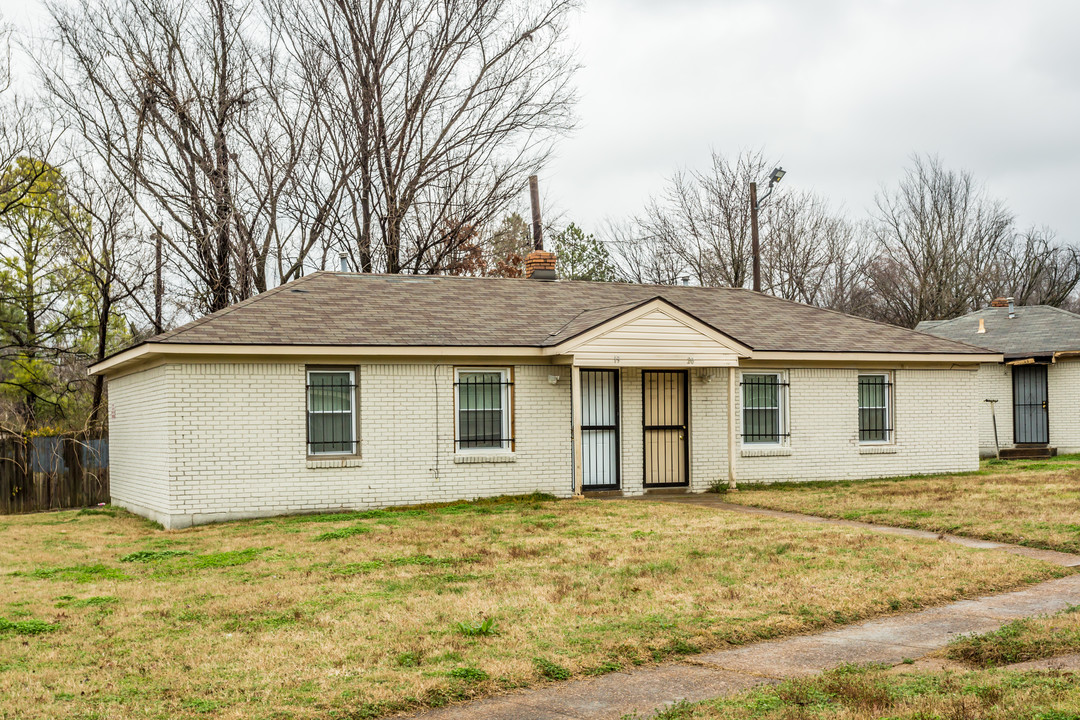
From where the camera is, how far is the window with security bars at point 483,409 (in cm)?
1661

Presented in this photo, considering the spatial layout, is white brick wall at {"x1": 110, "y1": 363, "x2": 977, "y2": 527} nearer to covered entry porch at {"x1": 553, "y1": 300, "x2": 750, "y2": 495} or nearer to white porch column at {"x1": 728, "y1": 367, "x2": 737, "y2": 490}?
covered entry porch at {"x1": 553, "y1": 300, "x2": 750, "y2": 495}

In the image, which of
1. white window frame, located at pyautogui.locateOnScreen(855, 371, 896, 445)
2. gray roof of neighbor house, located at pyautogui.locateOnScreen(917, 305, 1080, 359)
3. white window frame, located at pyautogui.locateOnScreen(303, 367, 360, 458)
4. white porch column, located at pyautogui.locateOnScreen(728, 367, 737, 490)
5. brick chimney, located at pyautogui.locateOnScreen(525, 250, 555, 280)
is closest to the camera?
white window frame, located at pyautogui.locateOnScreen(303, 367, 360, 458)

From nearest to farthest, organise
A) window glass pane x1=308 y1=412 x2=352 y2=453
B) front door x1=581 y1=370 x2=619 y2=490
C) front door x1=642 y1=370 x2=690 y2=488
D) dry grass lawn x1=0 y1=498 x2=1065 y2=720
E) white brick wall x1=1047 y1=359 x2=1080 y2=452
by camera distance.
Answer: dry grass lawn x1=0 y1=498 x2=1065 y2=720
window glass pane x1=308 y1=412 x2=352 y2=453
front door x1=581 y1=370 x2=619 y2=490
front door x1=642 y1=370 x2=690 y2=488
white brick wall x1=1047 y1=359 x2=1080 y2=452

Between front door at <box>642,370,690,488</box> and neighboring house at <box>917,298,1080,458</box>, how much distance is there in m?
11.8

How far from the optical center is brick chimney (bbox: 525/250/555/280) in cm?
2137

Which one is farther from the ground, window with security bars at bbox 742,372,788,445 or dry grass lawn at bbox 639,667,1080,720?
window with security bars at bbox 742,372,788,445

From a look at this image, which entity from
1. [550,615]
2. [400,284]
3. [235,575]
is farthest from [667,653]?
[400,284]

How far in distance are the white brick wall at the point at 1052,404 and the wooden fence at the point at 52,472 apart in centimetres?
2093

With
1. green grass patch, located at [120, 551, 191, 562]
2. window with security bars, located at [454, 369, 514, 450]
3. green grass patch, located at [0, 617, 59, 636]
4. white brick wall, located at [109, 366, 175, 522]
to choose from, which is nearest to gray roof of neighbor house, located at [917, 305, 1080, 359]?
window with security bars, located at [454, 369, 514, 450]

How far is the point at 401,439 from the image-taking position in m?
16.1

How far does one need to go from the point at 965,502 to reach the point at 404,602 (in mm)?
9498

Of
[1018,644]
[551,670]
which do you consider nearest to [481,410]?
[551,670]

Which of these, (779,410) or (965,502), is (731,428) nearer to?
(779,410)

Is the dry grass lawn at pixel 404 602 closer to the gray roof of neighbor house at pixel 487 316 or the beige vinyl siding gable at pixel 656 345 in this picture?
the gray roof of neighbor house at pixel 487 316
